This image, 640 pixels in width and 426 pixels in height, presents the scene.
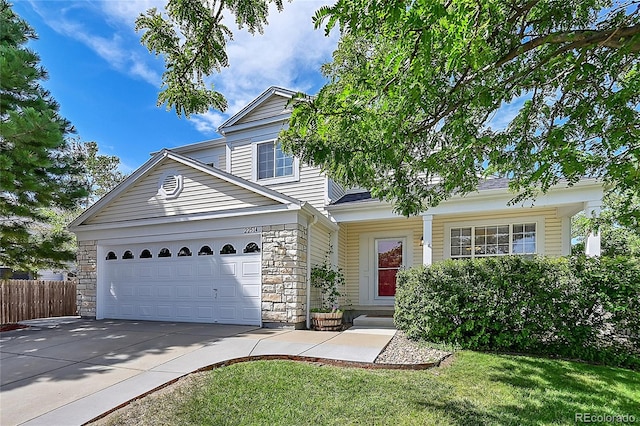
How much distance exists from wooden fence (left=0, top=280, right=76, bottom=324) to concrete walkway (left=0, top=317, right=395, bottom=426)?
219cm

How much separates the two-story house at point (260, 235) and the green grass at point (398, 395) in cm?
359

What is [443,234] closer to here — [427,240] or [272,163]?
[427,240]

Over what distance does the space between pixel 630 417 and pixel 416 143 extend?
3.72 meters

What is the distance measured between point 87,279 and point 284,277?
6.43 metres

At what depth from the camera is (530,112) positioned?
4.74m

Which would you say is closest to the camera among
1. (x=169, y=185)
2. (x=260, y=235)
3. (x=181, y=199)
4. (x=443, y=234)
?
(x=260, y=235)

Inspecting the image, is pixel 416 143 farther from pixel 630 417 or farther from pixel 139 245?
pixel 139 245

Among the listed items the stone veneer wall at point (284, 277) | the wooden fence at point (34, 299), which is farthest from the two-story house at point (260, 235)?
the wooden fence at point (34, 299)

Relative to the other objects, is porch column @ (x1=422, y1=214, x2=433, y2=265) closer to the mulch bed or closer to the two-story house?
the two-story house

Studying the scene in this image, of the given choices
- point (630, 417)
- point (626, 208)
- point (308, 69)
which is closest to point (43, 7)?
point (308, 69)

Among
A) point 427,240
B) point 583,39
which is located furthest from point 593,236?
point 583,39

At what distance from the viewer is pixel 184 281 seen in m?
8.96

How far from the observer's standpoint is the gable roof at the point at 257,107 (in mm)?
10883

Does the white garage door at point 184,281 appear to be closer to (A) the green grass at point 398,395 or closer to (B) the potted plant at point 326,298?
(B) the potted plant at point 326,298
